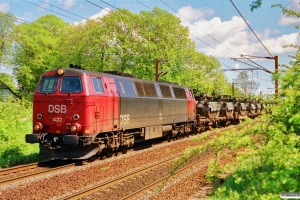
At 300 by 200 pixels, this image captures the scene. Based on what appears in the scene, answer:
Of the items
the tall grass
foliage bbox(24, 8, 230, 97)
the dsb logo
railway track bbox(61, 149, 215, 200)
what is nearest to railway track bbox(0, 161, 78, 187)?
the dsb logo

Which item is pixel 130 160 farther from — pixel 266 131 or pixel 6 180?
pixel 266 131

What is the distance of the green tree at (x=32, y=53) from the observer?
179ft

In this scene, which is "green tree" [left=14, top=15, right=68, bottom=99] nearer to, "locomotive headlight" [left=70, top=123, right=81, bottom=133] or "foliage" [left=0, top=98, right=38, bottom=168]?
"foliage" [left=0, top=98, right=38, bottom=168]

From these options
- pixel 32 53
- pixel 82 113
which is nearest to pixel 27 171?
pixel 82 113

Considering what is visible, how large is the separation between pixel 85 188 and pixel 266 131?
245 inches

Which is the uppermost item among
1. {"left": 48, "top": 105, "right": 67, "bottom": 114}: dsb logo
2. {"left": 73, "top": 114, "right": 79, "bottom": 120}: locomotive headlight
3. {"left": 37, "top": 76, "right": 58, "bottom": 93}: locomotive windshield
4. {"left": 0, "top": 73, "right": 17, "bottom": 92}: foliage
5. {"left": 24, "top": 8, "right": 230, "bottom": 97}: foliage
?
{"left": 24, "top": 8, "right": 230, "bottom": 97}: foliage

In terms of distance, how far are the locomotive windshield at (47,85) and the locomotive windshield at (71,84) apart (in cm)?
37

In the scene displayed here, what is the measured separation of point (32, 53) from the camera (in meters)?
56.2

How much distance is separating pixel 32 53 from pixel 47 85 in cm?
4398

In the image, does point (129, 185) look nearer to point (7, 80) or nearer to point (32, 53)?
point (7, 80)

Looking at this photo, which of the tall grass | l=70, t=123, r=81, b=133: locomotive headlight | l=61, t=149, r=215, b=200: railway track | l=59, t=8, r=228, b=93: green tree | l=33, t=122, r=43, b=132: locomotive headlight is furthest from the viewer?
l=59, t=8, r=228, b=93: green tree

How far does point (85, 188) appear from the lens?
419 inches

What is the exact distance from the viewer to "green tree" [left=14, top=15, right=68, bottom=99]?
2143 inches

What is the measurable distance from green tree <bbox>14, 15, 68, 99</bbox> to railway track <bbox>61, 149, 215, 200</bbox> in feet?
138
